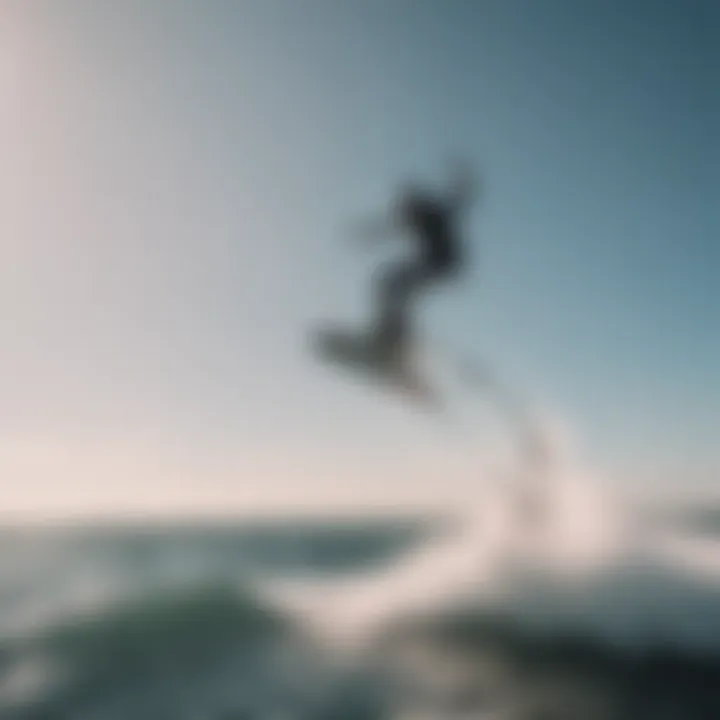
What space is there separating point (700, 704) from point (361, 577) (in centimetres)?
741

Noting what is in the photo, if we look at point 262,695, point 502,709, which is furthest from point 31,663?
point 502,709

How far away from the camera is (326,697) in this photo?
1066cm

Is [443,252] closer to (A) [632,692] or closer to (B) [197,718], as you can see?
(A) [632,692]

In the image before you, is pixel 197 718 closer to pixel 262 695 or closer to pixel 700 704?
pixel 262 695

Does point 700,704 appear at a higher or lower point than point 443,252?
lower

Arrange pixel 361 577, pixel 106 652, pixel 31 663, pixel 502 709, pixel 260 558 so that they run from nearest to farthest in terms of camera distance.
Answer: pixel 502 709 → pixel 31 663 → pixel 106 652 → pixel 361 577 → pixel 260 558

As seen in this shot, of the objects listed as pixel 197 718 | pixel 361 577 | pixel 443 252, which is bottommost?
pixel 197 718

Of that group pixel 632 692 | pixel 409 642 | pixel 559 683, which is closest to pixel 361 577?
pixel 409 642

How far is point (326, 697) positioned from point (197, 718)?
6.84 ft

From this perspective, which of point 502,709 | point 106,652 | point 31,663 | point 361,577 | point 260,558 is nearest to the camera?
point 502,709

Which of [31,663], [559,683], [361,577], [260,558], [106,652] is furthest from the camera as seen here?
[260,558]

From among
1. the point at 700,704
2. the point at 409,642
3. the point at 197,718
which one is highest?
the point at 409,642

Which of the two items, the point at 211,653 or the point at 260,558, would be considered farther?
the point at 260,558

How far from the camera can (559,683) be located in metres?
11.0
